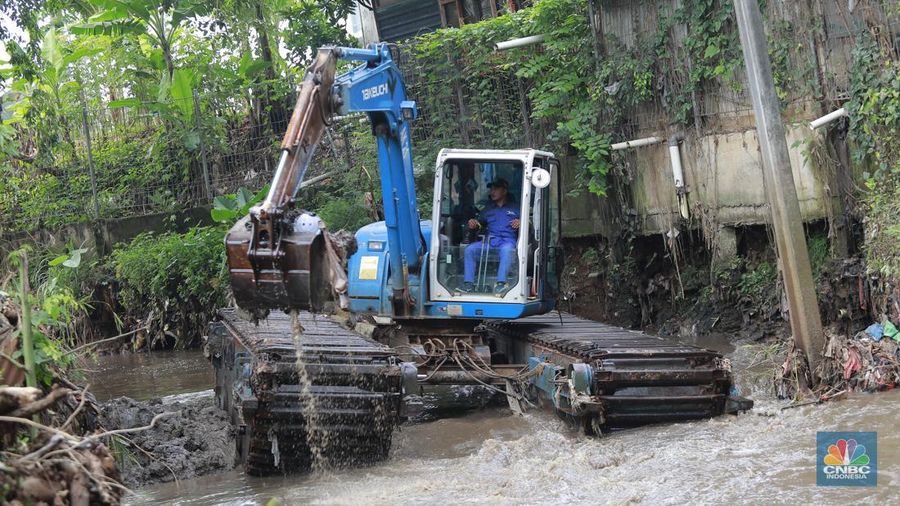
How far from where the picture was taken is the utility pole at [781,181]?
30.3 ft

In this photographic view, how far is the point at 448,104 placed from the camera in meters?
16.4

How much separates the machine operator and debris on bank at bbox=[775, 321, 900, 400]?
9.36 ft

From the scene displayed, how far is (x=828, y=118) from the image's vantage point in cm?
1170

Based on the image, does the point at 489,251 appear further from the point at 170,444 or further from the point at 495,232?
the point at 170,444

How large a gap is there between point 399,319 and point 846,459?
4.79 metres

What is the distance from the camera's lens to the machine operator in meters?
10.3

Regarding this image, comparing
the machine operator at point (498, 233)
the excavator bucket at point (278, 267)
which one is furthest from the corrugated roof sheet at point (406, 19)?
the excavator bucket at point (278, 267)

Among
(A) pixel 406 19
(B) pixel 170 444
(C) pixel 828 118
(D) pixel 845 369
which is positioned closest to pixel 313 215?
(B) pixel 170 444

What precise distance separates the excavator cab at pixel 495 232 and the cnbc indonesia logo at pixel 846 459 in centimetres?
345

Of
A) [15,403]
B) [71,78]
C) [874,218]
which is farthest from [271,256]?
[71,78]

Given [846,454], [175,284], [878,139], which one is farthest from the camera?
[175,284]

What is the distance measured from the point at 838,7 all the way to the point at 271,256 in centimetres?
809

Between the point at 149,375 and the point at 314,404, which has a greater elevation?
the point at 314,404

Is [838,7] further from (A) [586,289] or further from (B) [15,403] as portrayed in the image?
(B) [15,403]
